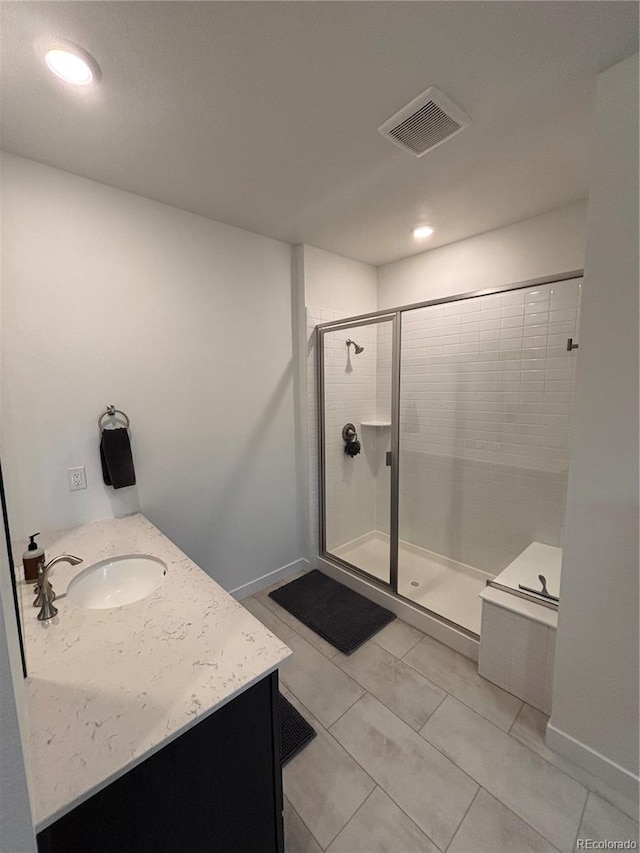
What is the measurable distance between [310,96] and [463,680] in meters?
2.69

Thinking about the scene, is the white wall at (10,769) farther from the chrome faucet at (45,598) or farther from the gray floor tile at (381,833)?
the gray floor tile at (381,833)

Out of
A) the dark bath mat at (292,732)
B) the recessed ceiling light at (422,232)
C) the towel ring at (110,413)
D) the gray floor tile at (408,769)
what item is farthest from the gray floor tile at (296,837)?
the recessed ceiling light at (422,232)

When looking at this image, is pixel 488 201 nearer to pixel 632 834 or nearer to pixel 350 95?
pixel 350 95

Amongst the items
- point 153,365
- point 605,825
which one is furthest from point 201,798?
point 153,365

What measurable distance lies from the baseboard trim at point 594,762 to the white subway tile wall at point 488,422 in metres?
1.17

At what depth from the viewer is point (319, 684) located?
1806 millimetres

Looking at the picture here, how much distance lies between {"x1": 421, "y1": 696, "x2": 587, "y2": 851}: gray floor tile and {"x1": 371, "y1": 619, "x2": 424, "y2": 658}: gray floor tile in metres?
0.40

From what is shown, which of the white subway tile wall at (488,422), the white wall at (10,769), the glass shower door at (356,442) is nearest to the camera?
the white wall at (10,769)

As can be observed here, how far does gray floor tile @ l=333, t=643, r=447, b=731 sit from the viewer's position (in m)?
1.65

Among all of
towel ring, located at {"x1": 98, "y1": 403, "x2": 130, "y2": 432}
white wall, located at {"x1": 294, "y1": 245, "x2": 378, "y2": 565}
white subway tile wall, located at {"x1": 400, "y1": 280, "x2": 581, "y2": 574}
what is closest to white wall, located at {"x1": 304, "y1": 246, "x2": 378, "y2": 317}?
white wall, located at {"x1": 294, "y1": 245, "x2": 378, "y2": 565}

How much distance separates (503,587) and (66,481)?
7.59 feet

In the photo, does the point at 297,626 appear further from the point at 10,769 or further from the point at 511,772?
the point at 10,769

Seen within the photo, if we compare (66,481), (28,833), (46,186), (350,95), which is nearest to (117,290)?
(46,186)

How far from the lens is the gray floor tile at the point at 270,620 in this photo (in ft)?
7.09
